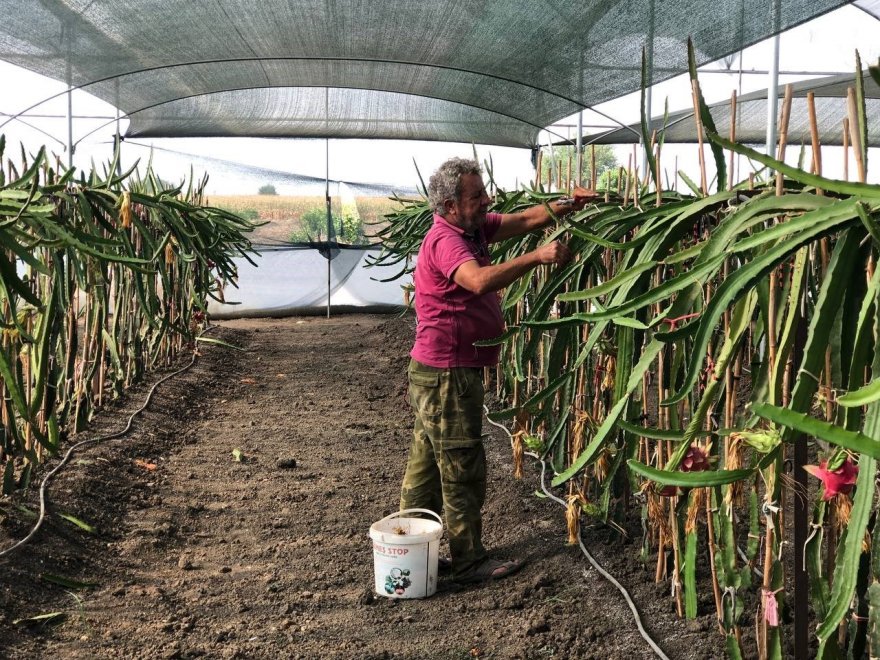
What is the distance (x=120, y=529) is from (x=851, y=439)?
2.28 m

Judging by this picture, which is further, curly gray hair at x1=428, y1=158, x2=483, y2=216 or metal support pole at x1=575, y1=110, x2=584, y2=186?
metal support pole at x1=575, y1=110, x2=584, y2=186

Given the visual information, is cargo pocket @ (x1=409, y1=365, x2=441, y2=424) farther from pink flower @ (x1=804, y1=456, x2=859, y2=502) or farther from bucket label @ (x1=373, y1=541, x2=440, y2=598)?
pink flower @ (x1=804, y1=456, x2=859, y2=502)

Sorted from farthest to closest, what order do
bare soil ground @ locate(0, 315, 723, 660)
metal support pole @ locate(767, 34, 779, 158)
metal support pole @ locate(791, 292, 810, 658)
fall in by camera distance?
metal support pole @ locate(767, 34, 779, 158), bare soil ground @ locate(0, 315, 723, 660), metal support pole @ locate(791, 292, 810, 658)

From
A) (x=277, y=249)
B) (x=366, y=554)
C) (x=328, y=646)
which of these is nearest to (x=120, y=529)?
(x=366, y=554)

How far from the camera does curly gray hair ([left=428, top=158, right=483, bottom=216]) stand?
7.23ft

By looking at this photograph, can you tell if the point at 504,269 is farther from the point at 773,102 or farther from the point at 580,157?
the point at 773,102

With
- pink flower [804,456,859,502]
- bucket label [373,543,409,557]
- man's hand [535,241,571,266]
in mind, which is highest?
man's hand [535,241,571,266]

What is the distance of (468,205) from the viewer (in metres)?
2.21

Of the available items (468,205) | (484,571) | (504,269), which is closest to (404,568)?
(484,571)

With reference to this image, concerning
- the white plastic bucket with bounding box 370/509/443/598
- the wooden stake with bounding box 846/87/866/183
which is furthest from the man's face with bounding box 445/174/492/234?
the wooden stake with bounding box 846/87/866/183

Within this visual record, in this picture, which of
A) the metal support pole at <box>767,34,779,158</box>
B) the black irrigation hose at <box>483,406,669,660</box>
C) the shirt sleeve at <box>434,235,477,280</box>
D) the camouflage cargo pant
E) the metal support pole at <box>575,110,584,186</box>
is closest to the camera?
the black irrigation hose at <box>483,406,669,660</box>

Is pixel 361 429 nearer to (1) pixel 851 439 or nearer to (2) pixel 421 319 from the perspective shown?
(2) pixel 421 319

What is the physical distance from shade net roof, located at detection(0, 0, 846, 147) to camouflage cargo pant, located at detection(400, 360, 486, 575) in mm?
1848

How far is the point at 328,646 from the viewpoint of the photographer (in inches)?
75.9
